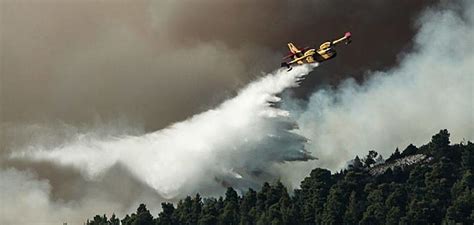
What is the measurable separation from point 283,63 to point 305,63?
412 cm

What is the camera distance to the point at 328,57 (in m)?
192

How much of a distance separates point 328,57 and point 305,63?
7.14m

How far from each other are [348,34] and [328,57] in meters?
5.53

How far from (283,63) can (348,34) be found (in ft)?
46.2

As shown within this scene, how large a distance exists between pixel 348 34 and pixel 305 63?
35.3 ft

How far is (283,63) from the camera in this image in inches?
7825

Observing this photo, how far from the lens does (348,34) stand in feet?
631

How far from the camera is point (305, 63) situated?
A: 198 metres
